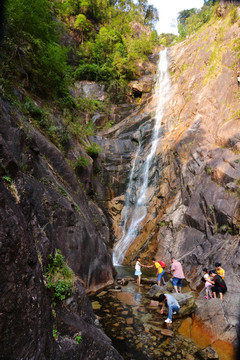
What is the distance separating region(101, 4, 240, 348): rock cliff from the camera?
38.5 feet

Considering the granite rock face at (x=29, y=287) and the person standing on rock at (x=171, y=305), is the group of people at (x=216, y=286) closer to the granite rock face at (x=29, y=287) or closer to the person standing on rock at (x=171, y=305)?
the person standing on rock at (x=171, y=305)

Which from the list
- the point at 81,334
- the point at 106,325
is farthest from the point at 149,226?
the point at 81,334

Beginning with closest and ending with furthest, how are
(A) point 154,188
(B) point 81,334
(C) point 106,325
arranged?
(B) point 81,334 → (C) point 106,325 → (A) point 154,188

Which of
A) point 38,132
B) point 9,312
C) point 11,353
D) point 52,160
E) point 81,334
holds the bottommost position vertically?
point 81,334

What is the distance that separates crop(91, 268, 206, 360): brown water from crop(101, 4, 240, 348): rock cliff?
120 cm

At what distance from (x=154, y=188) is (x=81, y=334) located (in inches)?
664

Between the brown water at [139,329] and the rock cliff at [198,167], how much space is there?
1202mm

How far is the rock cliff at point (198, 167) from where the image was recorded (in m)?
11.7

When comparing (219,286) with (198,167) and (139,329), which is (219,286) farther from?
(198,167)

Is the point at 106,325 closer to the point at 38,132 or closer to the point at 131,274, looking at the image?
the point at 131,274

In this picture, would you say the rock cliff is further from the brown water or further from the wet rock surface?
the brown water

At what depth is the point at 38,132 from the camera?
10.4m

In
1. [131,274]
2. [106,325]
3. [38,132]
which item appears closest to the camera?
[106,325]

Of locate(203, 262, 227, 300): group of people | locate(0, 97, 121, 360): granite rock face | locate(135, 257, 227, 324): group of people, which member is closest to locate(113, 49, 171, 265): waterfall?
locate(135, 257, 227, 324): group of people
